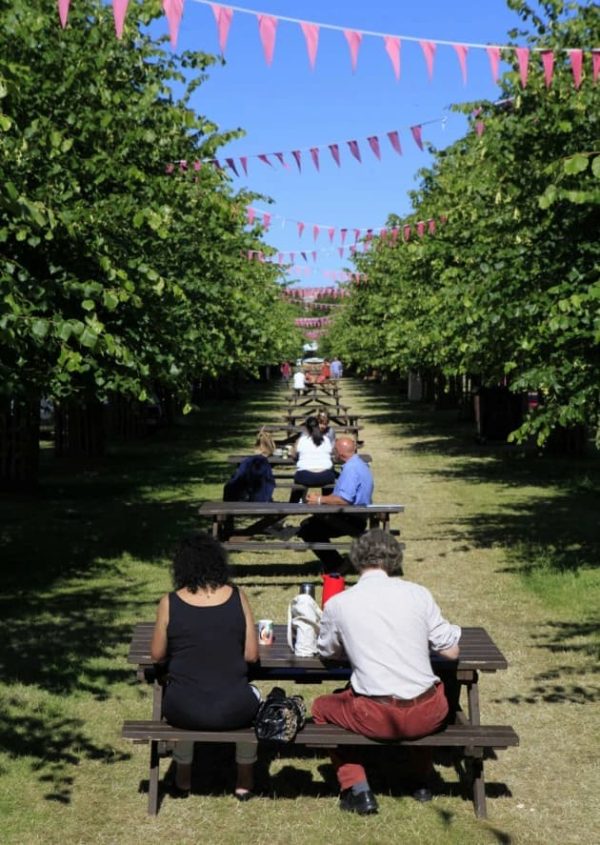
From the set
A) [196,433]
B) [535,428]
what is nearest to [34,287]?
[535,428]

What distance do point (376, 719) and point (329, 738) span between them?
27 cm

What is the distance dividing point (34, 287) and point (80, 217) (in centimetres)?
165

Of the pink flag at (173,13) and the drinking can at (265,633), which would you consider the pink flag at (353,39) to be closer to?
the pink flag at (173,13)

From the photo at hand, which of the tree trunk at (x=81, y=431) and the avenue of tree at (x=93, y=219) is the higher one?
the avenue of tree at (x=93, y=219)

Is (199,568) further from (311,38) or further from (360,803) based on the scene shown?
(311,38)

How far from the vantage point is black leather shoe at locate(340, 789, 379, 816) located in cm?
576

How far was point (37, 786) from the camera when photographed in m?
6.21

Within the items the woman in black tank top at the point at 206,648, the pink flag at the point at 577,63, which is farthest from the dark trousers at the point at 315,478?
the woman in black tank top at the point at 206,648

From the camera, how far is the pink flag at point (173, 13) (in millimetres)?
8164

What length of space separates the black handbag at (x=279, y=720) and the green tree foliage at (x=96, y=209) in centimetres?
287

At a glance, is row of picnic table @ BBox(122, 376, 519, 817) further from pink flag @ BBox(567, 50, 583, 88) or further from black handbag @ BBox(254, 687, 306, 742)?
pink flag @ BBox(567, 50, 583, 88)

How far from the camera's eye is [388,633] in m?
5.74

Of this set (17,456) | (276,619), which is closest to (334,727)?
(276,619)

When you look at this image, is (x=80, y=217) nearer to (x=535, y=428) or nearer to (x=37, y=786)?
(x=535, y=428)
